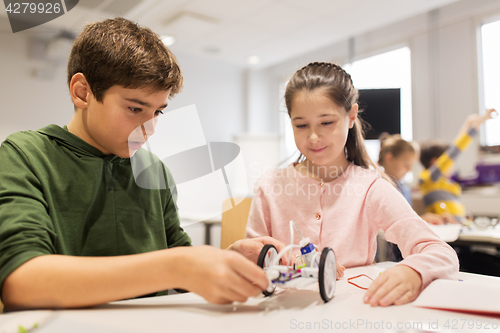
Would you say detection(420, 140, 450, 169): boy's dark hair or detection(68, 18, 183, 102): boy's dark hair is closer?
detection(68, 18, 183, 102): boy's dark hair

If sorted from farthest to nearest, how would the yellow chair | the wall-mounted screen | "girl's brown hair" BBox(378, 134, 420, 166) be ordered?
"girl's brown hair" BBox(378, 134, 420, 166)
the wall-mounted screen
the yellow chair

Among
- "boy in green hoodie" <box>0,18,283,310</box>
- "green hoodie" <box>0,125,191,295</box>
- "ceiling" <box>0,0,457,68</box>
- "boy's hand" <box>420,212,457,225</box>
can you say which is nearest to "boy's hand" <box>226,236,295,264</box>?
"boy in green hoodie" <box>0,18,283,310</box>

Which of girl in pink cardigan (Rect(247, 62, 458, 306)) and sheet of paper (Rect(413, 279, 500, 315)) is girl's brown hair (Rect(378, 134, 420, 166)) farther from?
sheet of paper (Rect(413, 279, 500, 315))

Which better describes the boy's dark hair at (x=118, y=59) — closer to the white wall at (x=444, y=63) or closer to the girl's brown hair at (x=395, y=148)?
the girl's brown hair at (x=395, y=148)

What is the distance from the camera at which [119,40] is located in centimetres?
67

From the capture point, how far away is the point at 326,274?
0.50 m

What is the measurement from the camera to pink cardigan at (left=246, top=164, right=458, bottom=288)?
0.74 m

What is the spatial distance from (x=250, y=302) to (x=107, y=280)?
0.20 metres

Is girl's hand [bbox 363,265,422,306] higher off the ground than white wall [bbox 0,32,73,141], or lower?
lower

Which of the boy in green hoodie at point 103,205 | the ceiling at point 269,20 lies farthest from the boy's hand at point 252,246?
the ceiling at point 269,20

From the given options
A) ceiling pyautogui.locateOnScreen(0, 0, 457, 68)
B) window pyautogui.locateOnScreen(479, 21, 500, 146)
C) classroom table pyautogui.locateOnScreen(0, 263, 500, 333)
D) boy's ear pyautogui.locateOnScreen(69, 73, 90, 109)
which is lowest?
classroom table pyautogui.locateOnScreen(0, 263, 500, 333)

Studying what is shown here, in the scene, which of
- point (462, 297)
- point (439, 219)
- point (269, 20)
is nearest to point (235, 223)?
point (462, 297)

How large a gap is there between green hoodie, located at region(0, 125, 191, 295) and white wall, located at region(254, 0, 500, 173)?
254cm

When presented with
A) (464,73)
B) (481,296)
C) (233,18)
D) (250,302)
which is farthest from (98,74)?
(464,73)
